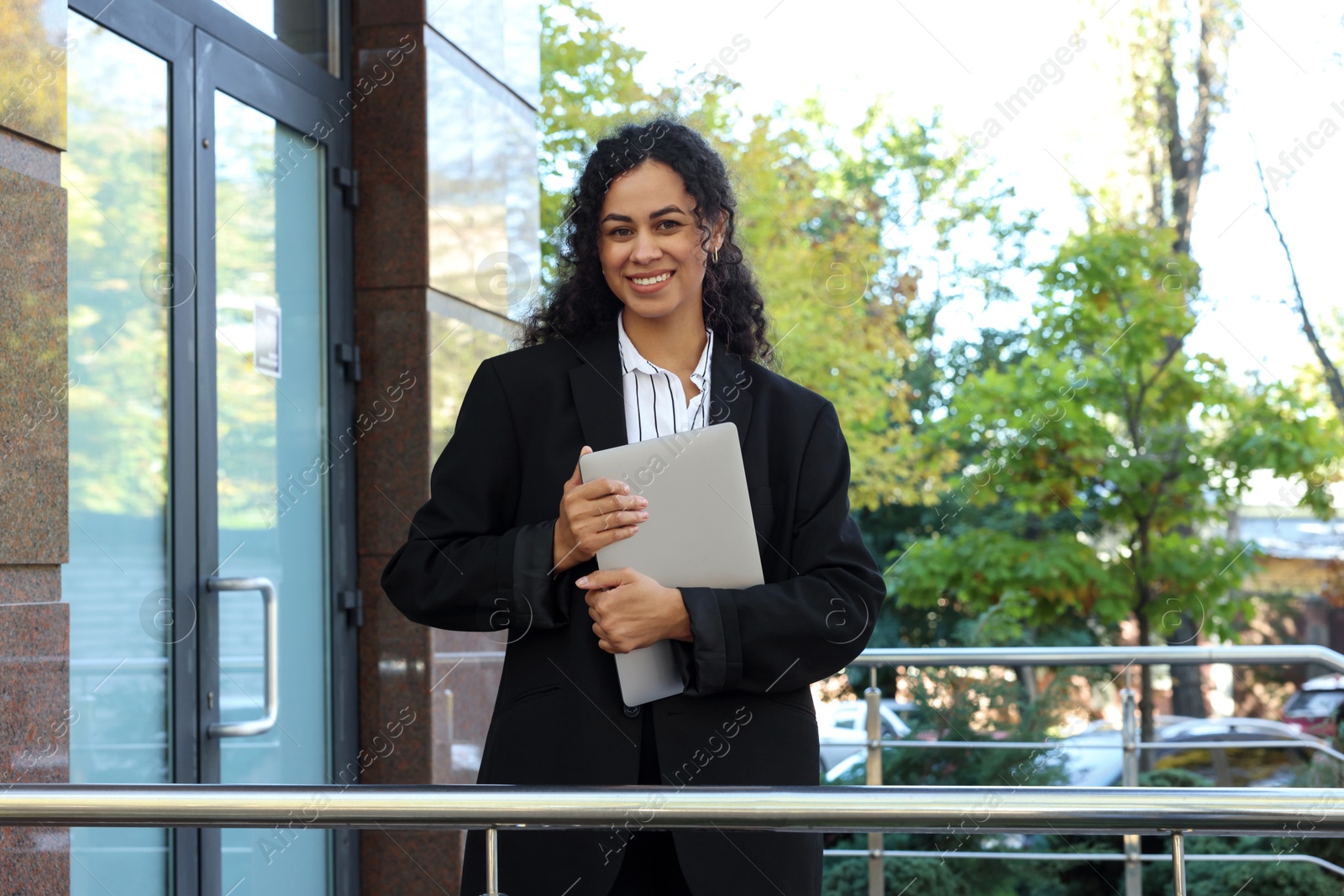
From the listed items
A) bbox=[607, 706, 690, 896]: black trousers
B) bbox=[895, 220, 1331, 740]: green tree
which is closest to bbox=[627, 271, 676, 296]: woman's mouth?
bbox=[607, 706, 690, 896]: black trousers

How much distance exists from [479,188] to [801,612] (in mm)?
3356

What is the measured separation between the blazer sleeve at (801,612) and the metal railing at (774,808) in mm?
360

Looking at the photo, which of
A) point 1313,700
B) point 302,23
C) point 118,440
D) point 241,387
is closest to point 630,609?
point 118,440

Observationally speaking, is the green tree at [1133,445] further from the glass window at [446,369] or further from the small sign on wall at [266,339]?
the small sign on wall at [266,339]

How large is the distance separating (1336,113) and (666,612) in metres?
10.8

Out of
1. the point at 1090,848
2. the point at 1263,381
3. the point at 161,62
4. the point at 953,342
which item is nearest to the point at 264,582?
the point at 161,62

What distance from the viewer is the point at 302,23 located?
4.30 metres

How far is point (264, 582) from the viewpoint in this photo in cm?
354

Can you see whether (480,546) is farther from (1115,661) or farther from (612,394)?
(1115,661)

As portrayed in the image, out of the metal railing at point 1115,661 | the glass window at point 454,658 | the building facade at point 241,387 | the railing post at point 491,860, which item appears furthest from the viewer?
the metal railing at point 1115,661

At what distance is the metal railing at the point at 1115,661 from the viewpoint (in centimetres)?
461

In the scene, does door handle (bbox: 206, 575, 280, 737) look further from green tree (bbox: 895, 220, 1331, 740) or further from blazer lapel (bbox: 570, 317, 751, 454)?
green tree (bbox: 895, 220, 1331, 740)

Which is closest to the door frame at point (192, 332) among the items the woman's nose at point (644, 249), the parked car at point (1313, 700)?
the woman's nose at point (644, 249)

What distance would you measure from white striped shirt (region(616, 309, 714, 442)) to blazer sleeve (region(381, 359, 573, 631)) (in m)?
0.20
